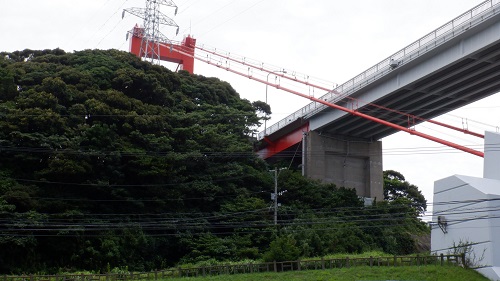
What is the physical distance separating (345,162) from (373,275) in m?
27.5

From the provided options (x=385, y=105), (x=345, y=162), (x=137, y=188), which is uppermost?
(x=385, y=105)

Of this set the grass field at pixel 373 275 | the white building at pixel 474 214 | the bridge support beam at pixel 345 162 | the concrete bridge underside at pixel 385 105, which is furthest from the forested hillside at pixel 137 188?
the white building at pixel 474 214

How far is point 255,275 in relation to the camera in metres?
36.1

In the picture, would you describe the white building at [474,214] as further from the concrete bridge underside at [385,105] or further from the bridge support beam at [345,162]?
the bridge support beam at [345,162]

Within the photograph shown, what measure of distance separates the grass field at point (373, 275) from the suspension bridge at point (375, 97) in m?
7.33

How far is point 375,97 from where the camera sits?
5044 centimetres

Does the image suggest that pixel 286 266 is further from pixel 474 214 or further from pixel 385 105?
pixel 385 105

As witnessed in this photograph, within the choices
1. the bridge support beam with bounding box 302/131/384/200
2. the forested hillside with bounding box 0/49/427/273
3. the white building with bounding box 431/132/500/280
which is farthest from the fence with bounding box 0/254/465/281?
the bridge support beam with bounding box 302/131/384/200

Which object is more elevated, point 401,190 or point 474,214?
point 401,190

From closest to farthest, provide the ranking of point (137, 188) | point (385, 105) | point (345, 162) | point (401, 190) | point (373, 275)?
point (373, 275) < point (137, 188) < point (385, 105) < point (345, 162) < point (401, 190)

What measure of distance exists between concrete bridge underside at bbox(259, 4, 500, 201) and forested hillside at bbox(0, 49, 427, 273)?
562cm

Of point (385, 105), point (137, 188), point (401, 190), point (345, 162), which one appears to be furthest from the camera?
point (401, 190)

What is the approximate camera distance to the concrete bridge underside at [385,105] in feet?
137

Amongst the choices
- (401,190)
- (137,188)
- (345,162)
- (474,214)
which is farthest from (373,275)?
(401,190)
